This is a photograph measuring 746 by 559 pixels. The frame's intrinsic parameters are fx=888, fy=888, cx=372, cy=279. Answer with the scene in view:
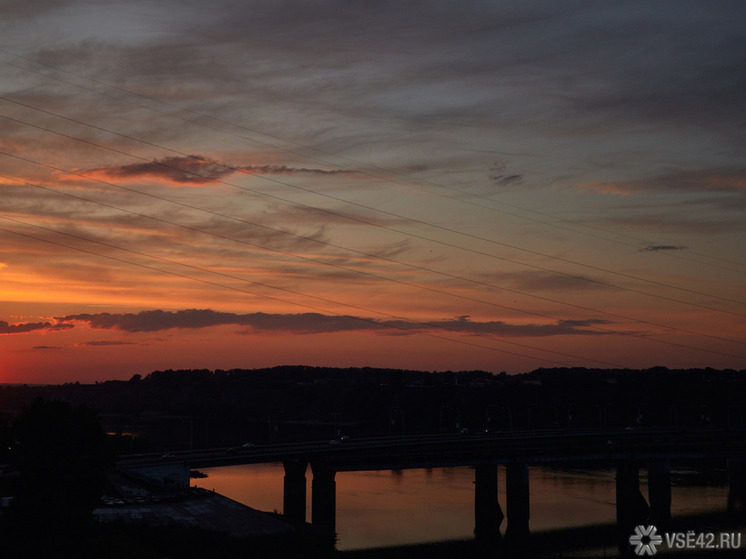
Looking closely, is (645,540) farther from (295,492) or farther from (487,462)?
(295,492)

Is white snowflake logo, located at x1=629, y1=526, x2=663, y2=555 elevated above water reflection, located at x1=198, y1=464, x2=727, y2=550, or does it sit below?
below

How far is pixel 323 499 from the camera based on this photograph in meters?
121

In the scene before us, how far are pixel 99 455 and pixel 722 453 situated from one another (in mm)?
118936

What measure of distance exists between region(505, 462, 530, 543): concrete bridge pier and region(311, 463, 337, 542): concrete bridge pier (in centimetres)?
2585

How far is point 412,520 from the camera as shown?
126 m

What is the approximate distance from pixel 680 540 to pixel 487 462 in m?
30.6

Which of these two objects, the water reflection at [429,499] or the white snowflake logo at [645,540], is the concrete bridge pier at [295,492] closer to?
the water reflection at [429,499]

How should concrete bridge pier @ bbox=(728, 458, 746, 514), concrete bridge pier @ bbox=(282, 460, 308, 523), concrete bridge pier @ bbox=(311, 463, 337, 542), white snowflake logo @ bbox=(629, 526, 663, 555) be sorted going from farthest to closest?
concrete bridge pier @ bbox=(728, 458, 746, 514) → concrete bridge pier @ bbox=(282, 460, 308, 523) → concrete bridge pier @ bbox=(311, 463, 337, 542) → white snowflake logo @ bbox=(629, 526, 663, 555)

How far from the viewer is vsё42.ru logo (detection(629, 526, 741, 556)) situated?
112 m

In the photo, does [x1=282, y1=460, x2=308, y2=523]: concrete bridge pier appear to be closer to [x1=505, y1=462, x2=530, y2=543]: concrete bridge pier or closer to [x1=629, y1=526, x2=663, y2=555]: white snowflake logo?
[x1=505, y1=462, x2=530, y2=543]: concrete bridge pier

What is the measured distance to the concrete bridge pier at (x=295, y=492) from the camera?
12188cm

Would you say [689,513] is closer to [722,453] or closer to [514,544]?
[722,453]

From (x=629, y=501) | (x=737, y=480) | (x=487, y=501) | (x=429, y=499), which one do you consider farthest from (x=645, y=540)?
(x=737, y=480)

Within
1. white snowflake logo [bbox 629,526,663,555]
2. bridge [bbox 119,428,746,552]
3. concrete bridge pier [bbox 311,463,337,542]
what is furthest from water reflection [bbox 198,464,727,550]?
white snowflake logo [bbox 629,526,663,555]
